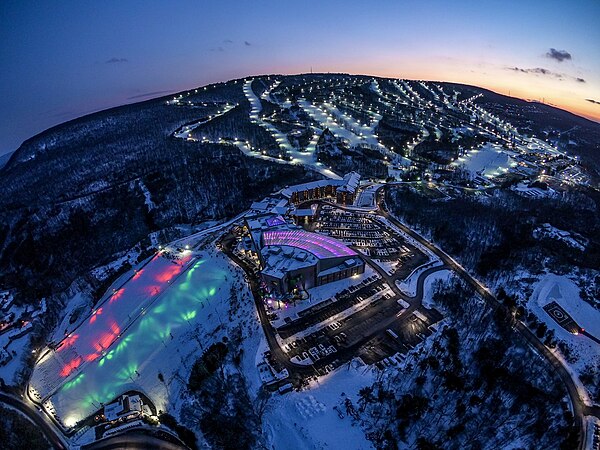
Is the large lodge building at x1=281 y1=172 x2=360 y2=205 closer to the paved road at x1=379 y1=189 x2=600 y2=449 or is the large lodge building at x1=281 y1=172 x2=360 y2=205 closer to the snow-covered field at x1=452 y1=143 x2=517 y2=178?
the paved road at x1=379 y1=189 x2=600 y2=449

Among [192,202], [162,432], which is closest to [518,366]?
[162,432]

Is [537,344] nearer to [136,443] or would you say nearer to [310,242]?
[310,242]

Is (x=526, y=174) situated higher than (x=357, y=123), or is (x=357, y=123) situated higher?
(x=357, y=123)

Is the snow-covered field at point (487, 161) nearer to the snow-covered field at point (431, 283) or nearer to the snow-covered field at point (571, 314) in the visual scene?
the snow-covered field at point (571, 314)

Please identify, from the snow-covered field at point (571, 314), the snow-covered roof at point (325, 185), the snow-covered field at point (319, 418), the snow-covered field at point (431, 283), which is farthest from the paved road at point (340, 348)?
the snow-covered roof at point (325, 185)

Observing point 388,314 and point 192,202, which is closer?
point 388,314

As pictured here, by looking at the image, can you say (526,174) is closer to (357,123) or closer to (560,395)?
(357,123)

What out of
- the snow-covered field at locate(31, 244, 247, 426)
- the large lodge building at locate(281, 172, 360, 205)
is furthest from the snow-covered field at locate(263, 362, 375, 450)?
the large lodge building at locate(281, 172, 360, 205)
